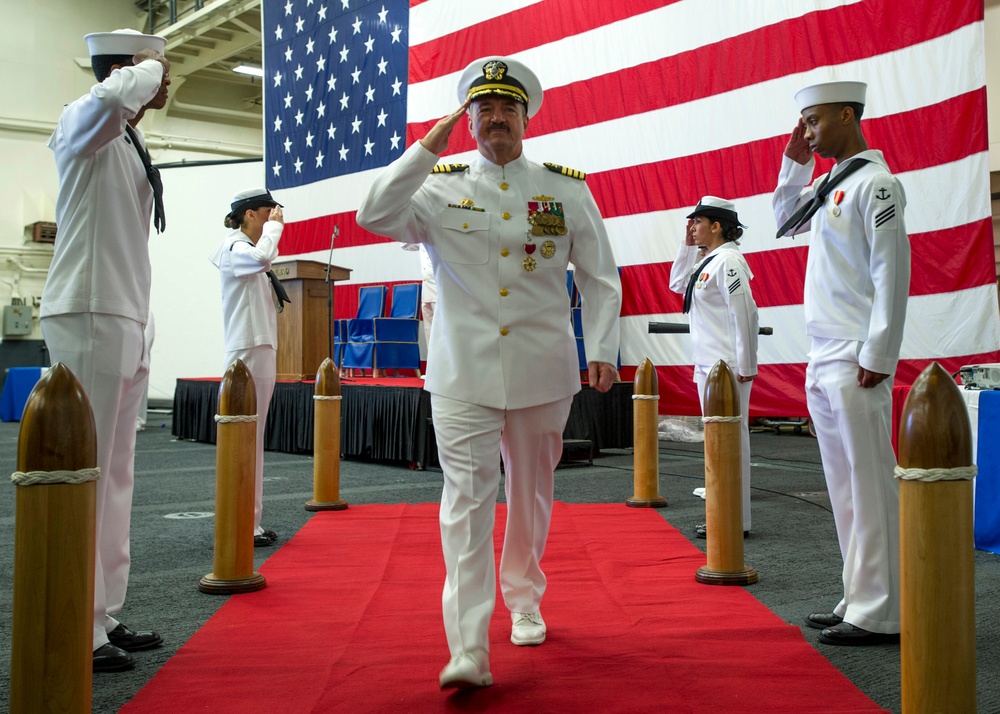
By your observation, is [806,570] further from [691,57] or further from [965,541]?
[691,57]

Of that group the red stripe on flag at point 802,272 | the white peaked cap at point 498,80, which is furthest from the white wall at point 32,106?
the white peaked cap at point 498,80

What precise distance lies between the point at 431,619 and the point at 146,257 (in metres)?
1.39

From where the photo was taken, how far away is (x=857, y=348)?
2.52 m

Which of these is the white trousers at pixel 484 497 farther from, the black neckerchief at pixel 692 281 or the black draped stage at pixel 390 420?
the black draped stage at pixel 390 420

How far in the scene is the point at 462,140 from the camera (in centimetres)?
880

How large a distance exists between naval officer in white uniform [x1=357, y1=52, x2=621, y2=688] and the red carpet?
0.21 m

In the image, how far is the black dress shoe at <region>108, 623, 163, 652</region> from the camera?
8.11ft

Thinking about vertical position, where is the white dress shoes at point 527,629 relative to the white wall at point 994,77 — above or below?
below

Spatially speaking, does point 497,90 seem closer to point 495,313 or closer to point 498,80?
point 498,80

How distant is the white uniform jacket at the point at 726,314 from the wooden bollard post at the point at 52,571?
3.14 meters

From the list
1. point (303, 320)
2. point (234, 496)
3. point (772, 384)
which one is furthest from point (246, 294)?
point (772, 384)

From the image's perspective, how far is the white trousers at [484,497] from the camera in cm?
211

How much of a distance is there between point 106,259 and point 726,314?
2.89 metres

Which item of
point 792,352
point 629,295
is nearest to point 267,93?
point 629,295
